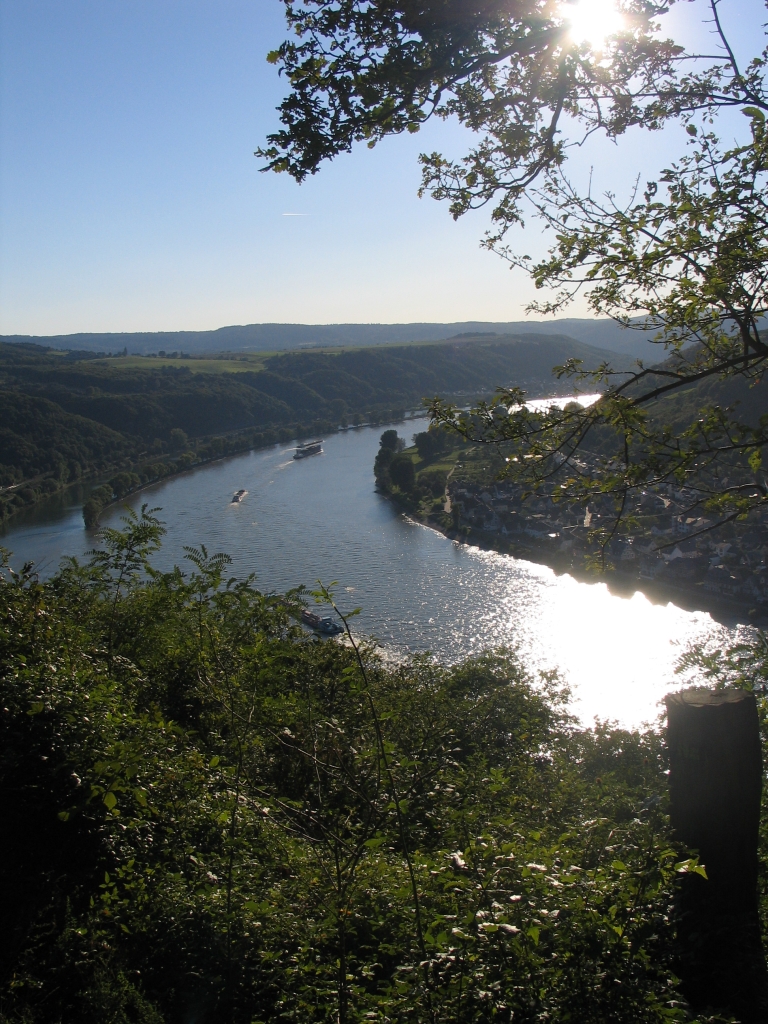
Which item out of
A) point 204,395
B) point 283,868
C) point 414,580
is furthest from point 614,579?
point 204,395

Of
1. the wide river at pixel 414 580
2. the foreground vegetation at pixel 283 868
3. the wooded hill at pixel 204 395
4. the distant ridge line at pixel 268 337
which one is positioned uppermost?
the distant ridge line at pixel 268 337

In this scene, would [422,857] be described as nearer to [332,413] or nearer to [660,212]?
[660,212]

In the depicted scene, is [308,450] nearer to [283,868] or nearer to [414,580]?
[414,580]

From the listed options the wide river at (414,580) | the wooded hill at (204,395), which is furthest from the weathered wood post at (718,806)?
the wooded hill at (204,395)

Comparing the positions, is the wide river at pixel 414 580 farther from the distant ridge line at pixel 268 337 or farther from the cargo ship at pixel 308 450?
the distant ridge line at pixel 268 337

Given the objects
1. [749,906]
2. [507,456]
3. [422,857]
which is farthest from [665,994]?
[507,456]

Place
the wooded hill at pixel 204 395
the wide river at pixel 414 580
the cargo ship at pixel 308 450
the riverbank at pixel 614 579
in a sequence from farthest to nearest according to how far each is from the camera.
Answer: the cargo ship at pixel 308 450 < the wooded hill at pixel 204 395 < the riverbank at pixel 614 579 < the wide river at pixel 414 580

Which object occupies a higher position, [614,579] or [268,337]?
[268,337]
